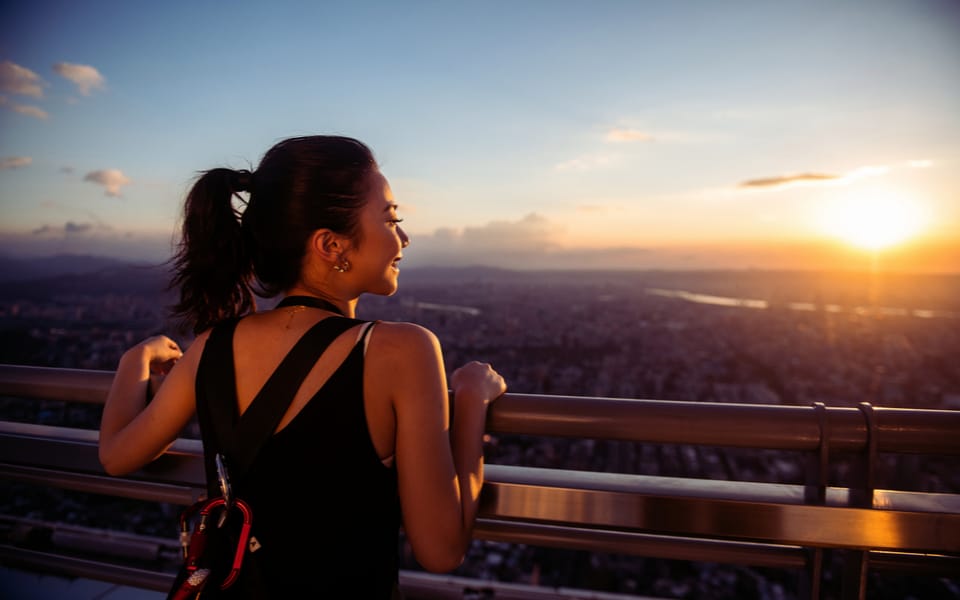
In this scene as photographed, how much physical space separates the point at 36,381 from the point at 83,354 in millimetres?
8512

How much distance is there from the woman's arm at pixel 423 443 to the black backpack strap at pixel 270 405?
4.2 inches

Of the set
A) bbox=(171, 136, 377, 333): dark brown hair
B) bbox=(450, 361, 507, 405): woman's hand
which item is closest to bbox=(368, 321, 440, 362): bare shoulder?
bbox=(450, 361, 507, 405): woman's hand

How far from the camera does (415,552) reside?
92 cm

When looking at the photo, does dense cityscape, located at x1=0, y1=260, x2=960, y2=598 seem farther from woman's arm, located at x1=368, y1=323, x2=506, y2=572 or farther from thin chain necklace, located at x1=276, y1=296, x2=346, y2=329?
woman's arm, located at x1=368, y1=323, x2=506, y2=572

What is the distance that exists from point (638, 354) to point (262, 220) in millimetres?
17281

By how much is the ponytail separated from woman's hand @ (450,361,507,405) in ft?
1.61

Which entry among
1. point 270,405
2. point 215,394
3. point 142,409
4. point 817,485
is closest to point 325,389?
point 270,405

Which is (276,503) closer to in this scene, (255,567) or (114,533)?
(255,567)

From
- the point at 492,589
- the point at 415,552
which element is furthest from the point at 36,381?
the point at 492,589

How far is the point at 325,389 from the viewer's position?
2.97 feet

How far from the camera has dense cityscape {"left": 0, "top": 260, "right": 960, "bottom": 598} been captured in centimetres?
399

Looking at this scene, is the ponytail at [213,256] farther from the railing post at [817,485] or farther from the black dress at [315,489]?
the railing post at [817,485]

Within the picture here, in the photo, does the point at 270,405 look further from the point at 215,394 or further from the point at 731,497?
the point at 731,497

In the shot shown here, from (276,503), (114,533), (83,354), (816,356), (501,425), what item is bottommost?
(816,356)
